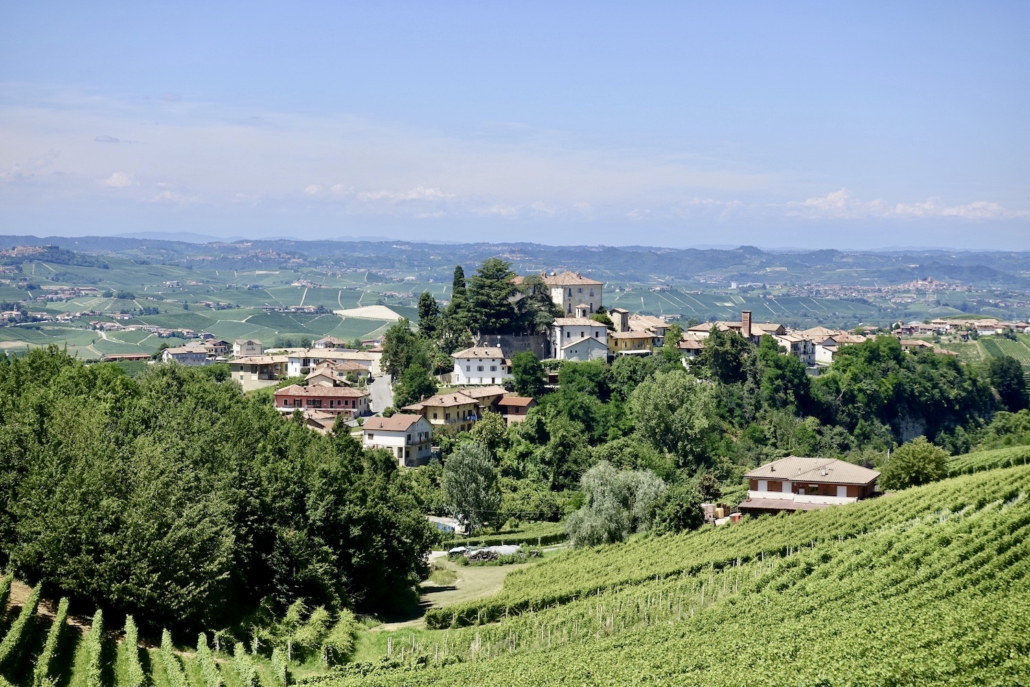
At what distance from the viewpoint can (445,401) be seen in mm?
69625

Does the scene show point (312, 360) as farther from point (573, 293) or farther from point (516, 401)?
point (516, 401)

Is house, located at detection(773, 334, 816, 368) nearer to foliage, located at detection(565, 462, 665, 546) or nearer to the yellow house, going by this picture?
the yellow house

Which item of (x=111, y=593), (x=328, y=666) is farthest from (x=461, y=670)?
(x=111, y=593)

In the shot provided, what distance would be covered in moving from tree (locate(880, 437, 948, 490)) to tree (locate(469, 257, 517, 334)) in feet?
117

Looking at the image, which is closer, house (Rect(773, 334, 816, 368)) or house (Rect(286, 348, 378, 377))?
house (Rect(286, 348, 378, 377))

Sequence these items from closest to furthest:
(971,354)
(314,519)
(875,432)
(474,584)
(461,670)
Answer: (461,670) < (314,519) < (474,584) < (875,432) < (971,354)

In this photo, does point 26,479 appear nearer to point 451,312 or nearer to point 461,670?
point 461,670

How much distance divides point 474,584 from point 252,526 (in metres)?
12.0

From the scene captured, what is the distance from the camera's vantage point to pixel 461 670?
90.5ft

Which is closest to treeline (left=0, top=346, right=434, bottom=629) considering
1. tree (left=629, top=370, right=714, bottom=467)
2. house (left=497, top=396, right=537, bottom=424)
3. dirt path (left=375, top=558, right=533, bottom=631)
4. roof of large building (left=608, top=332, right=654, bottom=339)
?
dirt path (left=375, top=558, right=533, bottom=631)

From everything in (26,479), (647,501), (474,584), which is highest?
(26,479)

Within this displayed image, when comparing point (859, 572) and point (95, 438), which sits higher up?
point (95, 438)

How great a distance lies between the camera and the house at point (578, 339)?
→ 7962 cm

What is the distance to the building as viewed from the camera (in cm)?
8844
